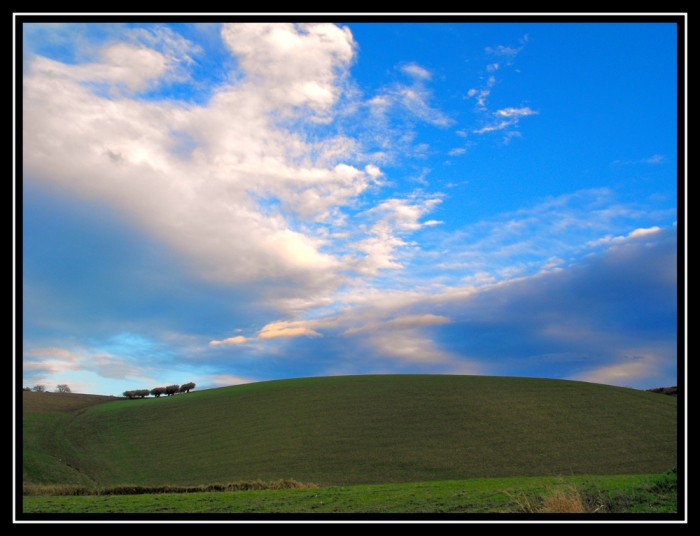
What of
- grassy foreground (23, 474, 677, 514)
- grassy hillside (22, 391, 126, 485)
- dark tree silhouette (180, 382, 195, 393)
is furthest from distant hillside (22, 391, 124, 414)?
grassy foreground (23, 474, 677, 514)

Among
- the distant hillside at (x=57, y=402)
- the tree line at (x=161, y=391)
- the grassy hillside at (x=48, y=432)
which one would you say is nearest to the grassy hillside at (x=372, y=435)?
the grassy hillside at (x=48, y=432)

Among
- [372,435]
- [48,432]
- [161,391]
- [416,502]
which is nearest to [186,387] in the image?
[161,391]

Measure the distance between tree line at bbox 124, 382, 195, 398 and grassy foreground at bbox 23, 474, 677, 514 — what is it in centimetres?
5888

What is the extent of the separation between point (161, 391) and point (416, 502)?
6545cm

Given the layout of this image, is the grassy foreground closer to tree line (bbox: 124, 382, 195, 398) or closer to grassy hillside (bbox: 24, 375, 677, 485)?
grassy hillside (bbox: 24, 375, 677, 485)

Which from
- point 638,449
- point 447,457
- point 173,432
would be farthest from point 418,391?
point 173,432

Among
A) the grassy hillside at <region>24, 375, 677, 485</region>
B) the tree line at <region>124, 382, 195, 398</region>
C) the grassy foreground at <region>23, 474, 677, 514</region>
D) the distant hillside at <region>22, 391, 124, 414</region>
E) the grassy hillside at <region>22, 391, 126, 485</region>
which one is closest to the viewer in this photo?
the grassy foreground at <region>23, 474, 677, 514</region>

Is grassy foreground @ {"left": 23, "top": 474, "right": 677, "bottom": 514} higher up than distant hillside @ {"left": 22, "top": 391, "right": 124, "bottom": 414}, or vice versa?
grassy foreground @ {"left": 23, "top": 474, "right": 677, "bottom": 514}

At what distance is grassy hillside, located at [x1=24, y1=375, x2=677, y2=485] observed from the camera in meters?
29.5

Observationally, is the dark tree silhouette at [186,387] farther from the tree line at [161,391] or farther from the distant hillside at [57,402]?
the distant hillside at [57,402]

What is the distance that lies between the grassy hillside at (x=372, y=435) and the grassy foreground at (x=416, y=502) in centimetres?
1248

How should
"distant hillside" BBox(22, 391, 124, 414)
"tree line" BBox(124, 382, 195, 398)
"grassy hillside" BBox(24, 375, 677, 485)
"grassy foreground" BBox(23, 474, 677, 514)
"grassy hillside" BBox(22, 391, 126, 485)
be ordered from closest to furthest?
1. "grassy foreground" BBox(23, 474, 677, 514)
2. "grassy hillside" BBox(22, 391, 126, 485)
3. "grassy hillside" BBox(24, 375, 677, 485)
4. "distant hillside" BBox(22, 391, 124, 414)
5. "tree line" BBox(124, 382, 195, 398)
